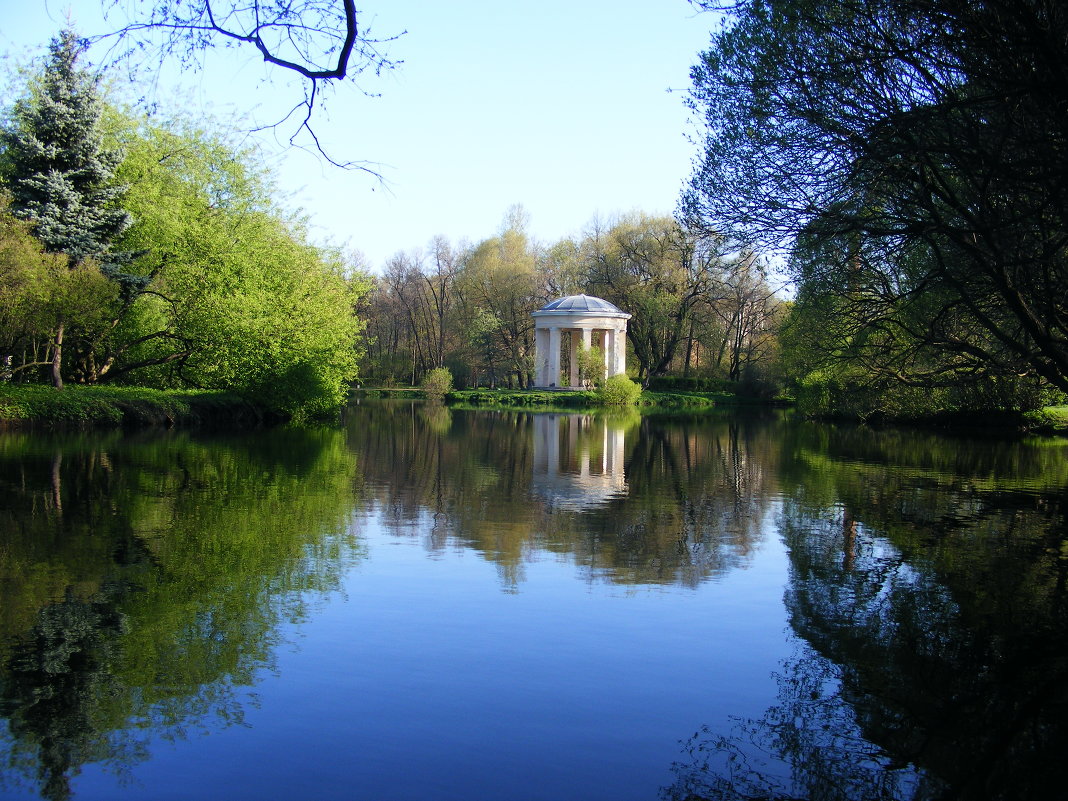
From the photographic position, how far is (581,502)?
14008 mm

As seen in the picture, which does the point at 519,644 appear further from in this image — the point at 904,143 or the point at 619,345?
the point at 619,345

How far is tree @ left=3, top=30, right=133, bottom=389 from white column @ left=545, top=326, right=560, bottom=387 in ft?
117

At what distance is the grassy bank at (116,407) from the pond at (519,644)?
12291mm

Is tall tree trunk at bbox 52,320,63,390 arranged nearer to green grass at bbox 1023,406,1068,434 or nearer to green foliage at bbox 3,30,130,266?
green foliage at bbox 3,30,130,266

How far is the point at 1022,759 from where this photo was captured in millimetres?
4930

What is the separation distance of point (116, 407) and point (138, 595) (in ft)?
69.7

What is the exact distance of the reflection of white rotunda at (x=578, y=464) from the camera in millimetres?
14906

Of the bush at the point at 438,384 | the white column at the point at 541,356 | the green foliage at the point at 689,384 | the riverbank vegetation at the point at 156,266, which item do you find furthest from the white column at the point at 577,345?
the riverbank vegetation at the point at 156,266

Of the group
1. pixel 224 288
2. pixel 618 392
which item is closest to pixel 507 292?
pixel 618 392

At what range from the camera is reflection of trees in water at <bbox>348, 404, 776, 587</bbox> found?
1002cm

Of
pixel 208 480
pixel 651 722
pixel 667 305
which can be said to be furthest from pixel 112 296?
pixel 667 305

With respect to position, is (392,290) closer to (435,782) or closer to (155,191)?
(155,191)

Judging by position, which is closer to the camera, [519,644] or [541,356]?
[519,644]

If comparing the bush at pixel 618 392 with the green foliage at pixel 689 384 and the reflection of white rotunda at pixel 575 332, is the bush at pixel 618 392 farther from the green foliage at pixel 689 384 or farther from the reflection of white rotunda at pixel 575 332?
the green foliage at pixel 689 384
